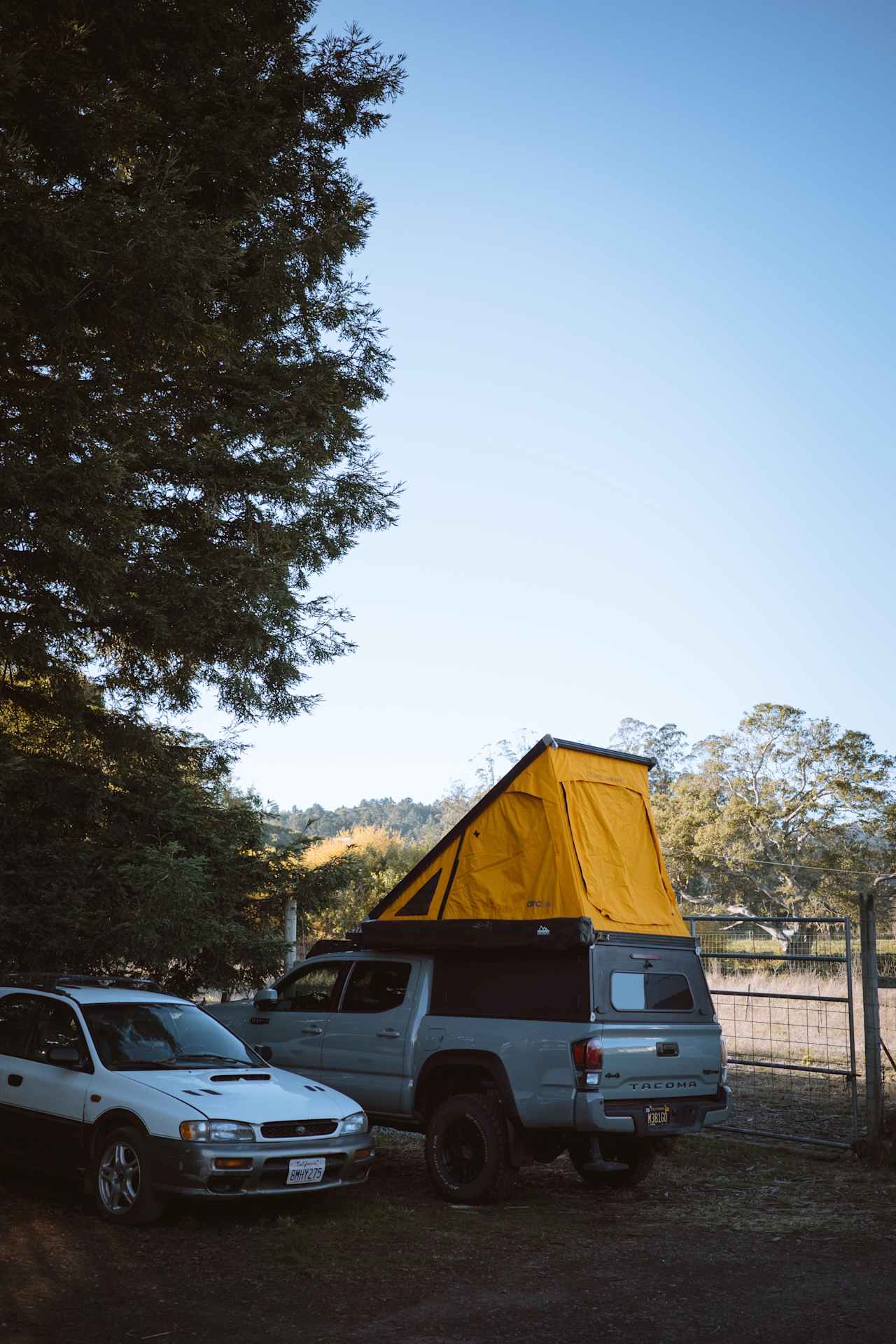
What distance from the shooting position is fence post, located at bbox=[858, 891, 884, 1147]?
31.6ft

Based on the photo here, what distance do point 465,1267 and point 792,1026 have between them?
8.11 m

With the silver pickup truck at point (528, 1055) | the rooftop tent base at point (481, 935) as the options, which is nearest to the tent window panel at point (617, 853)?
the silver pickup truck at point (528, 1055)

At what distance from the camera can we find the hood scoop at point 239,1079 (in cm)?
777

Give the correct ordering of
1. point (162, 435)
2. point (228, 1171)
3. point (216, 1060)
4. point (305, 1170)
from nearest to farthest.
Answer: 1. point (228, 1171)
2. point (305, 1170)
3. point (216, 1060)
4. point (162, 435)

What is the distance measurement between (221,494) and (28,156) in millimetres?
3359

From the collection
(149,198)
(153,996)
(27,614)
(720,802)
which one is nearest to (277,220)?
(149,198)

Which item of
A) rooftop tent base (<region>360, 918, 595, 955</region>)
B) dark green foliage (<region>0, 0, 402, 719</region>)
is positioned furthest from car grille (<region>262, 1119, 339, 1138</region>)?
dark green foliage (<region>0, 0, 402, 719</region>)

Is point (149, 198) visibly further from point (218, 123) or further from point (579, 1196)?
point (579, 1196)

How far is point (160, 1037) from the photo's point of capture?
835 cm

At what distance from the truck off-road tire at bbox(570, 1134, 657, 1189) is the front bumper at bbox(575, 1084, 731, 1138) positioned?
0.54 metres

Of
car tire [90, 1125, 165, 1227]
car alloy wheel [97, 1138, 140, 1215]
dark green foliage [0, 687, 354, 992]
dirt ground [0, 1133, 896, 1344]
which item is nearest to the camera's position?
dirt ground [0, 1133, 896, 1344]

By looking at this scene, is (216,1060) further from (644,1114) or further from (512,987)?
(644,1114)

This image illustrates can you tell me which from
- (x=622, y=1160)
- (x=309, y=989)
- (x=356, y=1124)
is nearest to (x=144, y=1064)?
(x=356, y=1124)

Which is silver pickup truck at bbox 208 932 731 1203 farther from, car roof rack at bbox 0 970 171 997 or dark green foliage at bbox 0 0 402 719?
dark green foliage at bbox 0 0 402 719
